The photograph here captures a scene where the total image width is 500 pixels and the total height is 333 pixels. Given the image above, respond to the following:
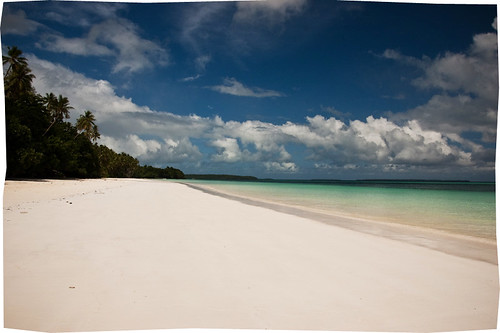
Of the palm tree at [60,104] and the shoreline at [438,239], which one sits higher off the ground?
the palm tree at [60,104]

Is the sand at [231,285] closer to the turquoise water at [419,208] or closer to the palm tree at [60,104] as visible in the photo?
the turquoise water at [419,208]

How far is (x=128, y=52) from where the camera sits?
3.62m

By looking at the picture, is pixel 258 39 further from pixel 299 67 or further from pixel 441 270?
pixel 441 270

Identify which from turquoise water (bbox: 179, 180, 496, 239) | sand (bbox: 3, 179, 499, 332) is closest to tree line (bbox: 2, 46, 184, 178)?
sand (bbox: 3, 179, 499, 332)

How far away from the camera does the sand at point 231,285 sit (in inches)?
75.1

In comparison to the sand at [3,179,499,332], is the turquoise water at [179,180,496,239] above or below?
below

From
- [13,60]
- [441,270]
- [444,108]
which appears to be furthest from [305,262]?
[13,60]

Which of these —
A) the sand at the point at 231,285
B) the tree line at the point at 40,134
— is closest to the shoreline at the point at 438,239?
the sand at the point at 231,285

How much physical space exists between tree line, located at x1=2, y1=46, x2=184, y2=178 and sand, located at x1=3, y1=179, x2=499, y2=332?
1522 mm

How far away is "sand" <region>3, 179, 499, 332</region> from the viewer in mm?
1907

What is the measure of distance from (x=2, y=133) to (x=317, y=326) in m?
2.76

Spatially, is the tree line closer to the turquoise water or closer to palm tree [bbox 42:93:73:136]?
palm tree [bbox 42:93:73:136]

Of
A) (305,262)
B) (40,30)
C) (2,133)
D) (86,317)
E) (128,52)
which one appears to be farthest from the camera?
(128,52)

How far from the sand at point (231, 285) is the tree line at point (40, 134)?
59.9 inches
